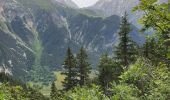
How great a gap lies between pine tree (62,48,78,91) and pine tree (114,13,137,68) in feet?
34.4

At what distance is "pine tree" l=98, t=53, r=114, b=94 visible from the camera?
6077cm

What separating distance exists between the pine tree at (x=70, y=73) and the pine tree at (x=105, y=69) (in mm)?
4911

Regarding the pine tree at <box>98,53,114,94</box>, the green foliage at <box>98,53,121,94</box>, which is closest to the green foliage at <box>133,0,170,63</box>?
the green foliage at <box>98,53,121,94</box>

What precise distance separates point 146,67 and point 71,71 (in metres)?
46.2

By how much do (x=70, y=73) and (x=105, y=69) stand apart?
681cm

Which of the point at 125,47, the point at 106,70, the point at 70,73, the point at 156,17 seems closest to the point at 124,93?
the point at 156,17

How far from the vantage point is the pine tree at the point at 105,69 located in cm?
6077

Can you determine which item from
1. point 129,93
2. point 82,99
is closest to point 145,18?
point 82,99

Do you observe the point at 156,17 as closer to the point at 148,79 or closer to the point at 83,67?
the point at 148,79

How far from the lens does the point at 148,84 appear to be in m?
18.8

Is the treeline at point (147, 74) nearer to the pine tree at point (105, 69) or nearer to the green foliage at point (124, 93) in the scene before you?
the green foliage at point (124, 93)

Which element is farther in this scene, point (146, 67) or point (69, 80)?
point (69, 80)

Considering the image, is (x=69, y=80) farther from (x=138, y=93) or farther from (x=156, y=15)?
(x=156, y=15)

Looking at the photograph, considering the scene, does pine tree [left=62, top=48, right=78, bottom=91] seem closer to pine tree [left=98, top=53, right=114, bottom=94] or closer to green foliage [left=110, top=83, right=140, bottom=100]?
pine tree [left=98, top=53, right=114, bottom=94]
